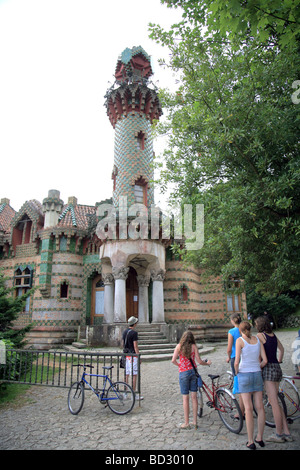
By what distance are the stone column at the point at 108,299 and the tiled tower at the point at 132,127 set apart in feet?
13.7

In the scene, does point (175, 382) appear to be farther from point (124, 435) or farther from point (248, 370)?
point (248, 370)

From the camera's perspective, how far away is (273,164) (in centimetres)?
671

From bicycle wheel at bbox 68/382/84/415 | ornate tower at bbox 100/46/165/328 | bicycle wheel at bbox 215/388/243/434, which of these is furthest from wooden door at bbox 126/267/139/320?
bicycle wheel at bbox 215/388/243/434

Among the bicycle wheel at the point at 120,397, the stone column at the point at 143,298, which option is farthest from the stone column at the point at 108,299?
the bicycle wheel at the point at 120,397

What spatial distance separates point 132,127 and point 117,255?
25.6ft

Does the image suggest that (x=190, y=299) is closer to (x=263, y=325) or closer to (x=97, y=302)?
(x=97, y=302)

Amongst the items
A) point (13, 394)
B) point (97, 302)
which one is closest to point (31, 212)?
point (97, 302)

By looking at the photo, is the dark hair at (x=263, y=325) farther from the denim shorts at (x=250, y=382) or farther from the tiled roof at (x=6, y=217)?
the tiled roof at (x=6, y=217)

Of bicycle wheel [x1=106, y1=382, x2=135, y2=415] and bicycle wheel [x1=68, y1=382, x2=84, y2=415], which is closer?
bicycle wheel [x1=106, y1=382, x2=135, y2=415]

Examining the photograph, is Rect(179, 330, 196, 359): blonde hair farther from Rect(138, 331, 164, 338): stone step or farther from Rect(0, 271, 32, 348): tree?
Rect(138, 331, 164, 338): stone step

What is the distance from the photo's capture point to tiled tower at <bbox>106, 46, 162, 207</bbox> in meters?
17.4

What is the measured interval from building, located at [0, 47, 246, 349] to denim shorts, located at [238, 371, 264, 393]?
10614mm

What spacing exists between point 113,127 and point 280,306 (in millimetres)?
28422
